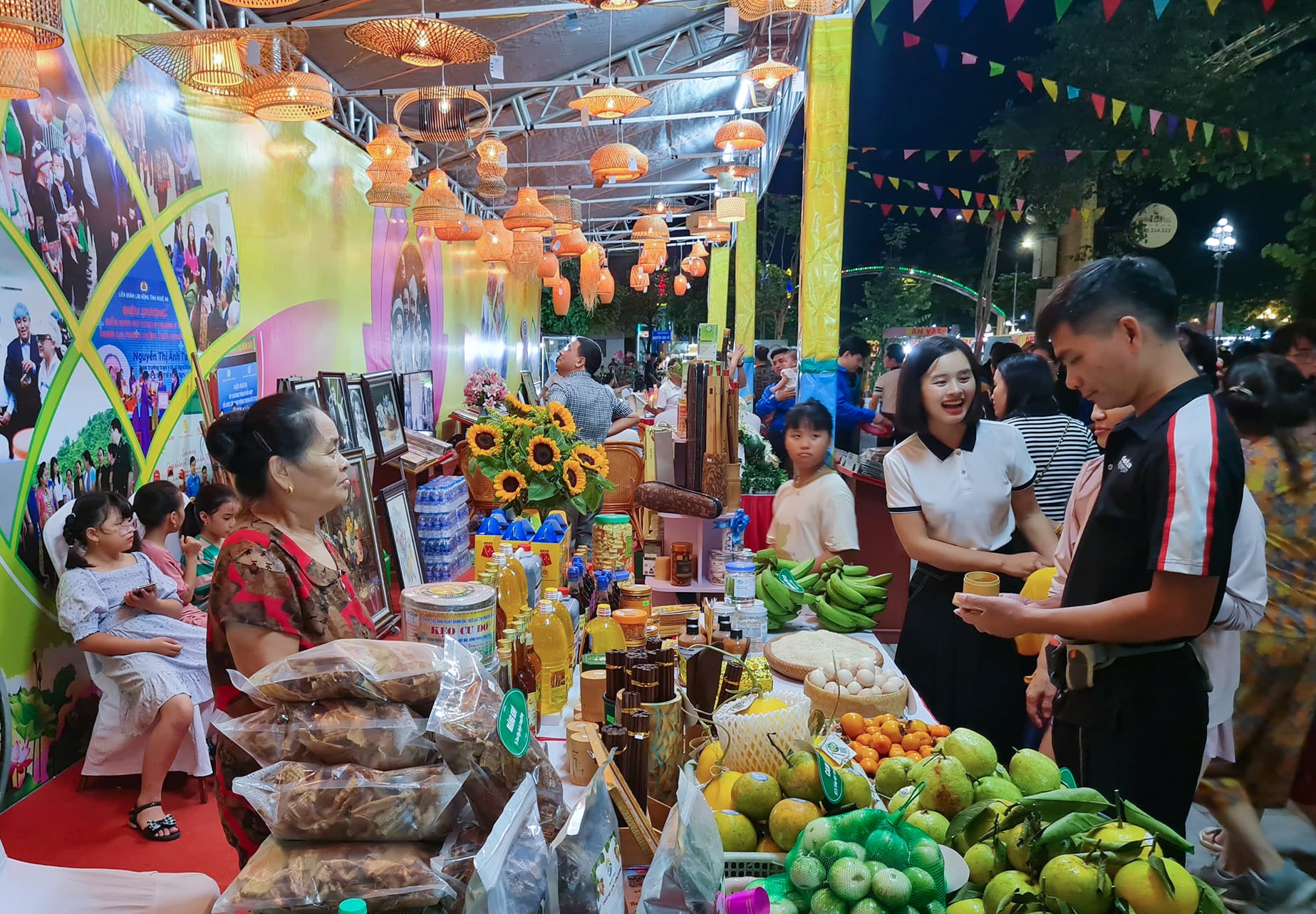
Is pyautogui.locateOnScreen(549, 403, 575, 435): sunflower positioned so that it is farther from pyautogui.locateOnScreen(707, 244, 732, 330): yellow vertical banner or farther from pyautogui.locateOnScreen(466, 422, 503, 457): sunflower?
pyautogui.locateOnScreen(707, 244, 732, 330): yellow vertical banner

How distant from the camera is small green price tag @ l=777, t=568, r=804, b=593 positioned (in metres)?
3.18

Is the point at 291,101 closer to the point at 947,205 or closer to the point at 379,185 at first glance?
the point at 379,185

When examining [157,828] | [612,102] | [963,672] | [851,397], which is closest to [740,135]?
[612,102]

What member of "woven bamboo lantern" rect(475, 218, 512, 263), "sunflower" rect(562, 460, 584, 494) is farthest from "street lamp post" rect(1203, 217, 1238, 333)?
"woven bamboo lantern" rect(475, 218, 512, 263)

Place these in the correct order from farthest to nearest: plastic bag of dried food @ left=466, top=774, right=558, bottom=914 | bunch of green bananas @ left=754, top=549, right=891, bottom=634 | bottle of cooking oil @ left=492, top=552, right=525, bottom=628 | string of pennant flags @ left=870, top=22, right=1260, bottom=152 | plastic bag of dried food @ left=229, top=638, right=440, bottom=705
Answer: string of pennant flags @ left=870, top=22, right=1260, bottom=152 < bunch of green bananas @ left=754, top=549, right=891, bottom=634 < bottle of cooking oil @ left=492, top=552, right=525, bottom=628 < plastic bag of dried food @ left=229, top=638, right=440, bottom=705 < plastic bag of dried food @ left=466, top=774, right=558, bottom=914

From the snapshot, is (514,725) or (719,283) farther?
(719,283)

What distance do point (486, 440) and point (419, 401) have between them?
20.6ft

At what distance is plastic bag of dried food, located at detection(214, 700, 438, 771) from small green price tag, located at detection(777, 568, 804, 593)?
7.04 ft

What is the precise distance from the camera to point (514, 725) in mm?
1199

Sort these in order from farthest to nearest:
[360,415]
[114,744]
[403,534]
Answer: [360,415] < [403,534] < [114,744]

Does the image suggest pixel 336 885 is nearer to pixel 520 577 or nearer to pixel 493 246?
pixel 520 577

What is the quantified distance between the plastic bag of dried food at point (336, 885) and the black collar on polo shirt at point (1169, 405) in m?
1.77

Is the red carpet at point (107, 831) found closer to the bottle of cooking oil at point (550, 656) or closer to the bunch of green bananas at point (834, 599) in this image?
the bottle of cooking oil at point (550, 656)

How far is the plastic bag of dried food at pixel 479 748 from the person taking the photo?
1.16 metres
